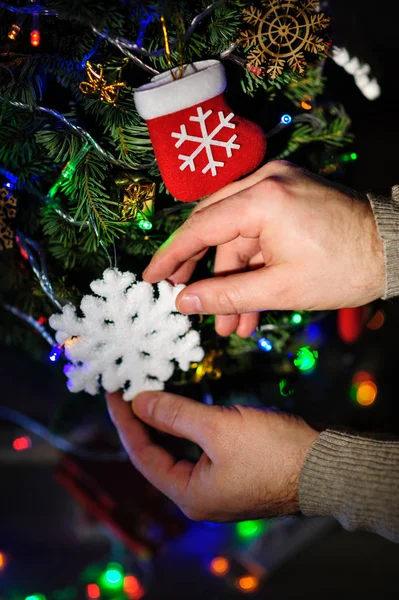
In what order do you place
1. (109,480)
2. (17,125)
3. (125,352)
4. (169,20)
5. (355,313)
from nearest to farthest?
(169,20) < (17,125) < (125,352) < (109,480) < (355,313)

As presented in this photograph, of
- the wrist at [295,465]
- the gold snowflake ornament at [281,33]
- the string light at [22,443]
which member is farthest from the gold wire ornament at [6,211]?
the string light at [22,443]

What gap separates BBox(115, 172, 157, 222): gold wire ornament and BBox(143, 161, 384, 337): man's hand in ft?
0.26

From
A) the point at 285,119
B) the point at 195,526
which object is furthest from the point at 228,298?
the point at 195,526

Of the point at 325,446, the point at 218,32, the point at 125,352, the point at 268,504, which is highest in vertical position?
the point at 218,32

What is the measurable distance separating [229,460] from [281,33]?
2.75 feet

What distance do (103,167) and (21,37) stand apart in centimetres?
25

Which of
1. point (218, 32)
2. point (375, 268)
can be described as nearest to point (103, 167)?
point (218, 32)

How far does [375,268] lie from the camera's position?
936mm

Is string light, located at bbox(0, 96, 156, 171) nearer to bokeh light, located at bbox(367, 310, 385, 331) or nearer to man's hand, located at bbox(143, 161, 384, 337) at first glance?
man's hand, located at bbox(143, 161, 384, 337)

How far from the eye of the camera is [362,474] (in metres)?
0.99

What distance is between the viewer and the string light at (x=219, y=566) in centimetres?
162

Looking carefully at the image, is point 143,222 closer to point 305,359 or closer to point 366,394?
point 305,359

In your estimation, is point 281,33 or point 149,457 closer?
point 281,33

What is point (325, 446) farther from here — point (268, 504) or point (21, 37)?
point (21, 37)
